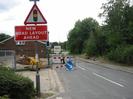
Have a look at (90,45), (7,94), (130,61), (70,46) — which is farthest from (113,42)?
(70,46)

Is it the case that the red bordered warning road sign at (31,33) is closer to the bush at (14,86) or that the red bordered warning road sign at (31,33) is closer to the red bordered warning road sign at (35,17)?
the red bordered warning road sign at (35,17)

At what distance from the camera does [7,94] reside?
41.1 ft

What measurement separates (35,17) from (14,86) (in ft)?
11.3

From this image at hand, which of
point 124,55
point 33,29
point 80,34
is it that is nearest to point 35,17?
point 33,29

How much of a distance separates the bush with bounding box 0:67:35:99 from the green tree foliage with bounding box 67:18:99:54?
10186cm

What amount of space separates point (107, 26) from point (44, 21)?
42.7 meters

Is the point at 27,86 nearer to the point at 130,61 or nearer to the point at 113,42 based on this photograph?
the point at 130,61

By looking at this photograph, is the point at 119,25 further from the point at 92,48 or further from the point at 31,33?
the point at 31,33

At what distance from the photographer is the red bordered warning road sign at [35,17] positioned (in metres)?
15.1

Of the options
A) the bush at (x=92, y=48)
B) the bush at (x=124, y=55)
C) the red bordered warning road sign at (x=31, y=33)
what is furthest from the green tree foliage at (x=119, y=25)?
the red bordered warning road sign at (x=31, y=33)

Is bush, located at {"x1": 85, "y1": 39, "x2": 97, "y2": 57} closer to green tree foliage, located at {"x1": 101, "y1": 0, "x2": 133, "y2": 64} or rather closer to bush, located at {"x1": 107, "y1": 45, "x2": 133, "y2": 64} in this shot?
green tree foliage, located at {"x1": 101, "y1": 0, "x2": 133, "y2": 64}

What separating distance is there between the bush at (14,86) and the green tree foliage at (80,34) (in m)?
102

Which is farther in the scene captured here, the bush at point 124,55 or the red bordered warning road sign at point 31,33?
the bush at point 124,55

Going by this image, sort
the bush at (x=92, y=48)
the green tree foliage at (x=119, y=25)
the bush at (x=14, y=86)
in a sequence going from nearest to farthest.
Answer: the bush at (x=14, y=86), the green tree foliage at (x=119, y=25), the bush at (x=92, y=48)
